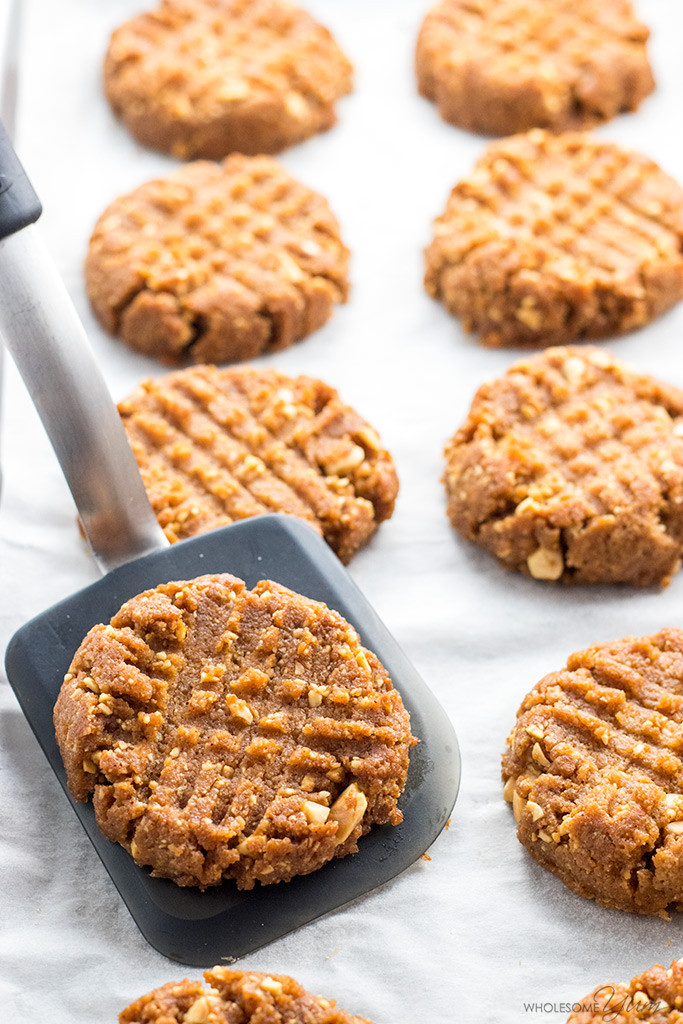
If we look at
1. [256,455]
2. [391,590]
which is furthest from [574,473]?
[256,455]

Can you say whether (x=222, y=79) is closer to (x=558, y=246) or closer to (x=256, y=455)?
(x=558, y=246)

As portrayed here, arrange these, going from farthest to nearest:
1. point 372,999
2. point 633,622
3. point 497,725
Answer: point 633,622
point 497,725
point 372,999

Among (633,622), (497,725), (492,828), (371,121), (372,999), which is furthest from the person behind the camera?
(371,121)

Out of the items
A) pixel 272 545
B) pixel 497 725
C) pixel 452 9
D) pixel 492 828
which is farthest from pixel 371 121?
pixel 492 828

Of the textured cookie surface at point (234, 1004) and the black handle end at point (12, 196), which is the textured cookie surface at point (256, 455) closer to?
the black handle end at point (12, 196)

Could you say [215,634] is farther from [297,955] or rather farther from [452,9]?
[452,9]

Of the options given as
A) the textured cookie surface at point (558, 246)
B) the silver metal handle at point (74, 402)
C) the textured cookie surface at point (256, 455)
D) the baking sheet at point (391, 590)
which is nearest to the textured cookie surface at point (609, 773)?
the baking sheet at point (391, 590)
